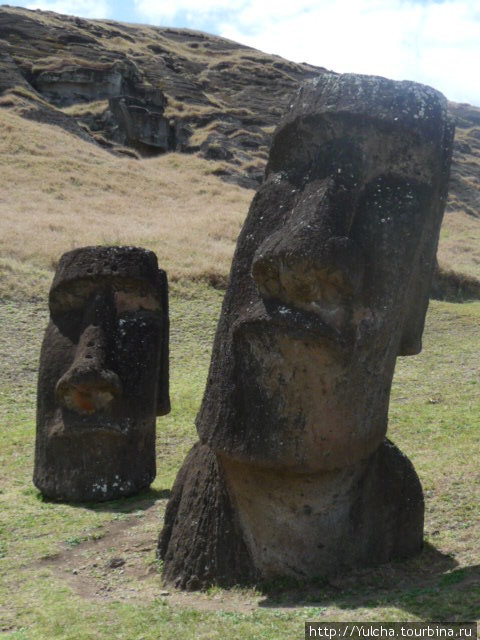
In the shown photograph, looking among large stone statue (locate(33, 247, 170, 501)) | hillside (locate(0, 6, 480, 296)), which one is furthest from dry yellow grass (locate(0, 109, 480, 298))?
large stone statue (locate(33, 247, 170, 501))

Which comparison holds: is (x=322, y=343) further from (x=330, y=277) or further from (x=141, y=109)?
(x=141, y=109)

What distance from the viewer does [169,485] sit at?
866cm

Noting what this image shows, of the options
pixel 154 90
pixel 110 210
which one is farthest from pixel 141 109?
pixel 110 210

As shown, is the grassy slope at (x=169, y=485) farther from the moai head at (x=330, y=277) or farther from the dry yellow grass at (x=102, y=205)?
the moai head at (x=330, y=277)

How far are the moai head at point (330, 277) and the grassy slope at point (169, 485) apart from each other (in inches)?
31.4

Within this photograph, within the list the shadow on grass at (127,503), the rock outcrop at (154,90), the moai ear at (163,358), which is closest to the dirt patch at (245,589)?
the shadow on grass at (127,503)

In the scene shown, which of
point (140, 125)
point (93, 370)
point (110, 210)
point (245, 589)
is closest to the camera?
point (245, 589)

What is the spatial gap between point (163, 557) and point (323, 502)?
1246 mm

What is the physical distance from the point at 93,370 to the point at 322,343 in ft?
11.0

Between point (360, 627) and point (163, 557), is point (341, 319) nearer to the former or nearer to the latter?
point (360, 627)

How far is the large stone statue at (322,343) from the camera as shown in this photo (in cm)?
486

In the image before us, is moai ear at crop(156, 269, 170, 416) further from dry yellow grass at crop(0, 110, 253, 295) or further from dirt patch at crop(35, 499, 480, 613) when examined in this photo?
dry yellow grass at crop(0, 110, 253, 295)

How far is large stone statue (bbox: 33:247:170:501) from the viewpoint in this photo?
7996mm

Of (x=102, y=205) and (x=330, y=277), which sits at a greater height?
(x=330, y=277)
